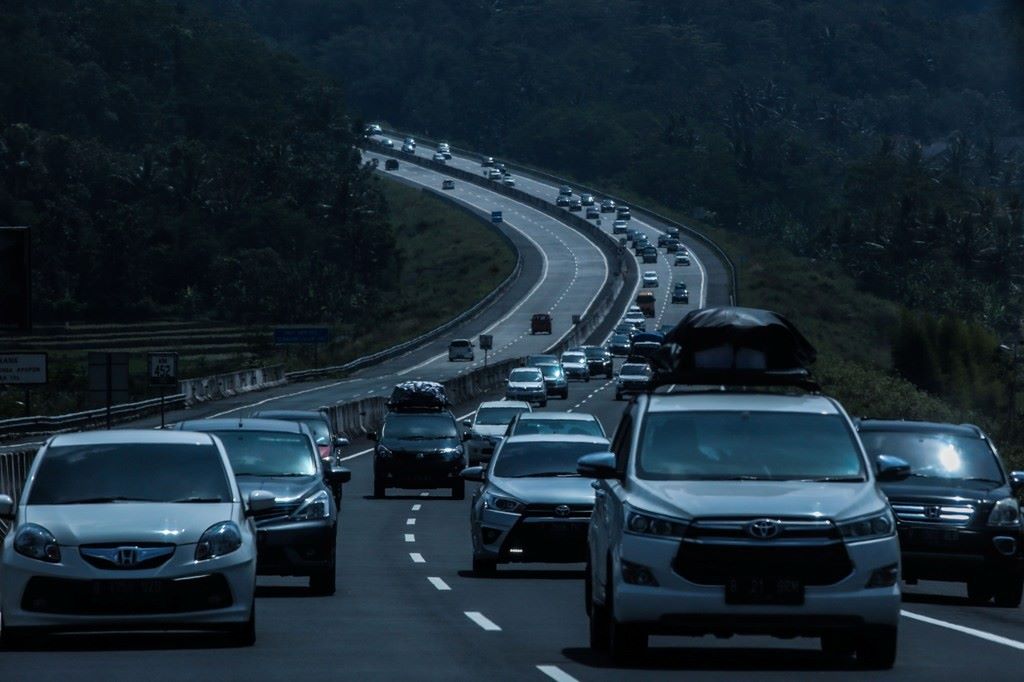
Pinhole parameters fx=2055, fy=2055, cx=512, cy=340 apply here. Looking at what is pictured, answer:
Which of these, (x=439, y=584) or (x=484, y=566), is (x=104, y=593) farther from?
(x=484, y=566)

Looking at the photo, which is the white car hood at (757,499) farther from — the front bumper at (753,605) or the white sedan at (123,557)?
the white sedan at (123,557)

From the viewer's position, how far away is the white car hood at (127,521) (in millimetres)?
14070

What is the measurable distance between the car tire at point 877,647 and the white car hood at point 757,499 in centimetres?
77

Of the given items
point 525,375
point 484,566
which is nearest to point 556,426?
point 484,566

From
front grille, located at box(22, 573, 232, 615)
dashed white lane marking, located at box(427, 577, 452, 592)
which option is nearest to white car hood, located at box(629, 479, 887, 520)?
front grille, located at box(22, 573, 232, 615)

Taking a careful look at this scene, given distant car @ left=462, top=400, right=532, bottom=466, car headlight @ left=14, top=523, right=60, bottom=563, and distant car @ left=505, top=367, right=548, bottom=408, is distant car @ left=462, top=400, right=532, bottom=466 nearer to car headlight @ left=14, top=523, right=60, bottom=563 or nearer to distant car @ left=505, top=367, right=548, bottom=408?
distant car @ left=505, top=367, right=548, bottom=408

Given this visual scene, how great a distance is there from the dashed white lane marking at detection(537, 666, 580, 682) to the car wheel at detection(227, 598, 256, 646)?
91.7 inches

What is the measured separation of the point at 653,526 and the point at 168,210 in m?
162

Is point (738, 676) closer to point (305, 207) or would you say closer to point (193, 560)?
point (193, 560)

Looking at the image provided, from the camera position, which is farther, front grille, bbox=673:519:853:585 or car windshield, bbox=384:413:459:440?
car windshield, bbox=384:413:459:440

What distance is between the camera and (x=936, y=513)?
19.9m

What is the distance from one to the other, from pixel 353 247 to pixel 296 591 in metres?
148

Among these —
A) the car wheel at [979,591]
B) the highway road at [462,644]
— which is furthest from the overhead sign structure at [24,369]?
the car wheel at [979,591]

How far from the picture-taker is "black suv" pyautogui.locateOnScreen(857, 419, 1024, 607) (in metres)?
19.7
